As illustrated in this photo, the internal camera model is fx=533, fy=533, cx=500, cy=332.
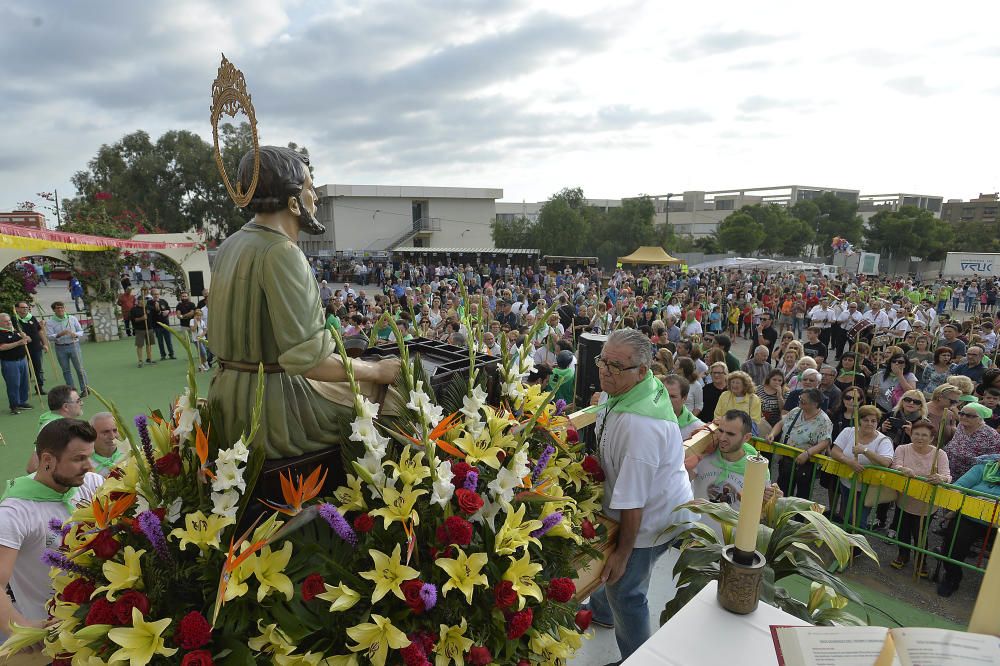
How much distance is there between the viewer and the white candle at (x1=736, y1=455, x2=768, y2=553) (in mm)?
1666

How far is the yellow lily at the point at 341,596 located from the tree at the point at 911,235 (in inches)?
2122

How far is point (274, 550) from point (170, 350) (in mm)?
12710

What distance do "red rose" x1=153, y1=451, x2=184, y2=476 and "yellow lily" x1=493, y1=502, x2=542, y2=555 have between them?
1.20m

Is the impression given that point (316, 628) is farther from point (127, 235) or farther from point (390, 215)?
point (390, 215)

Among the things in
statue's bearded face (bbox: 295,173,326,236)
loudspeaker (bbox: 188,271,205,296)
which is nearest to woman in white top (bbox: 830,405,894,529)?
statue's bearded face (bbox: 295,173,326,236)

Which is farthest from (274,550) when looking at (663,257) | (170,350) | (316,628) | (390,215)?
(390,215)

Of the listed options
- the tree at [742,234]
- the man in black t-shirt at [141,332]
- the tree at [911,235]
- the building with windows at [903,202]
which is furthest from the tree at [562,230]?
the building with windows at [903,202]

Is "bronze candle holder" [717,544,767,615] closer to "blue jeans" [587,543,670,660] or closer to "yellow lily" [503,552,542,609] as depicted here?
"yellow lily" [503,552,542,609]

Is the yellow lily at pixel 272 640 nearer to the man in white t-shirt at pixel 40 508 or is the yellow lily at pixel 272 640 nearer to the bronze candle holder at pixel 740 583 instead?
the bronze candle holder at pixel 740 583

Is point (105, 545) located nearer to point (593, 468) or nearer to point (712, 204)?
point (593, 468)

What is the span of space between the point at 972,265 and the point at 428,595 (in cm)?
4471

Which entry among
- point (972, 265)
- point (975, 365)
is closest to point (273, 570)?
point (975, 365)

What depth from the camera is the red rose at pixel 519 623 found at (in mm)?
1912

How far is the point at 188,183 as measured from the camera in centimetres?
3219
